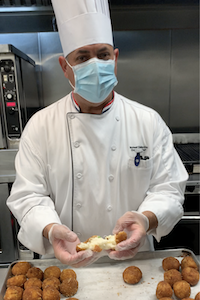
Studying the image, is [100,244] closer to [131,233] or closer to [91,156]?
[131,233]

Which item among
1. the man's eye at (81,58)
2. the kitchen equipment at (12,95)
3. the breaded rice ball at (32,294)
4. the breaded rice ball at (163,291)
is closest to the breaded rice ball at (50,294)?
the breaded rice ball at (32,294)

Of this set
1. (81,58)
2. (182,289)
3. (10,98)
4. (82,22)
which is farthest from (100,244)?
(10,98)

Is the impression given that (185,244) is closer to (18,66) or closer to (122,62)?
(122,62)

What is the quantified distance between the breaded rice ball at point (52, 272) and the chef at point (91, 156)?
9cm

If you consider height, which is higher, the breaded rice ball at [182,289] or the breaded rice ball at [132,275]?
the breaded rice ball at [132,275]

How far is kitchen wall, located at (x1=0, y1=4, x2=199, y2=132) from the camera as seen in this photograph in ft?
8.19

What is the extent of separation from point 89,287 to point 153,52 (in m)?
2.22

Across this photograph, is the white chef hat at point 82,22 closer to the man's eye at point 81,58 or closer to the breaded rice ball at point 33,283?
the man's eye at point 81,58

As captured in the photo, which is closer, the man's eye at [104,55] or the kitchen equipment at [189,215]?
the man's eye at [104,55]

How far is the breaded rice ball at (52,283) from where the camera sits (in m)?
1.03

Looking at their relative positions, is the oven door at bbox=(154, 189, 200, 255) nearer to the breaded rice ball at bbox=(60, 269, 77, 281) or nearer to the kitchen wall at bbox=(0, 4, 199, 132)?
the kitchen wall at bbox=(0, 4, 199, 132)

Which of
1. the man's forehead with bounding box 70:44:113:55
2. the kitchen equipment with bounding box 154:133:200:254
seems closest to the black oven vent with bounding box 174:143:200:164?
the kitchen equipment with bounding box 154:133:200:254

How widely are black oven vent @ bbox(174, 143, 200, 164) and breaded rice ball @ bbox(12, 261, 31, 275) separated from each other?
144 centimetres

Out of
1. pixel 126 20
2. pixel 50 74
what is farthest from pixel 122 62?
pixel 50 74
